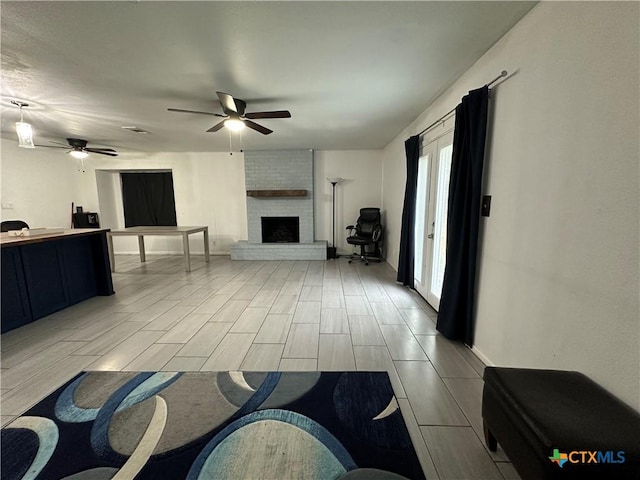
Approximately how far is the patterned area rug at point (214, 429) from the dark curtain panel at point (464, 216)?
3.05 feet

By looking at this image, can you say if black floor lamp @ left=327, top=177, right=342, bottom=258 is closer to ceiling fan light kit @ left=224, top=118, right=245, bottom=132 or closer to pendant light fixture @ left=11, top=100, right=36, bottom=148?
ceiling fan light kit @ left=224, top=118, right=245, bottom=132

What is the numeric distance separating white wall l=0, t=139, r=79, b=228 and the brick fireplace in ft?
13.1

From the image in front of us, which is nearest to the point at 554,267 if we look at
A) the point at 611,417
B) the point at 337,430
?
the point at 611,417

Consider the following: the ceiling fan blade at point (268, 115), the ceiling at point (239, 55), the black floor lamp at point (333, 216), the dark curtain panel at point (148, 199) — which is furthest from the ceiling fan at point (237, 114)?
the dark curtain panel at point (148, 199)

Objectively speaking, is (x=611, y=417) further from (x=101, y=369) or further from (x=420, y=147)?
(x=420, y=147)

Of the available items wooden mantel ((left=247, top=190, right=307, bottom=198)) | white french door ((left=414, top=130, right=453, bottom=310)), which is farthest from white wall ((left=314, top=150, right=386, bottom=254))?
white french door ((left=414, top=130, right=453, bottom=310))

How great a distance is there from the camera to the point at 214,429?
4.91ft

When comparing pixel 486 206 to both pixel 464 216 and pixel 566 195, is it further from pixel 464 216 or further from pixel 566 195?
pixel 566 195

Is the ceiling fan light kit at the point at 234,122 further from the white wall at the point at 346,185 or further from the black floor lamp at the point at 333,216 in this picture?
the white wall at the point at 346,185

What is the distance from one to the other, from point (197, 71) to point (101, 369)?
2.62m

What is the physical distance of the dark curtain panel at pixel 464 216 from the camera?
2.05 m

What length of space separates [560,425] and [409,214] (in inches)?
122

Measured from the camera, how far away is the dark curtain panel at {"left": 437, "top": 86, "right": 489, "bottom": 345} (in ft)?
6.73

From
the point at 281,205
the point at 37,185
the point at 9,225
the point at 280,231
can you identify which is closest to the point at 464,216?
the point at 281,205
